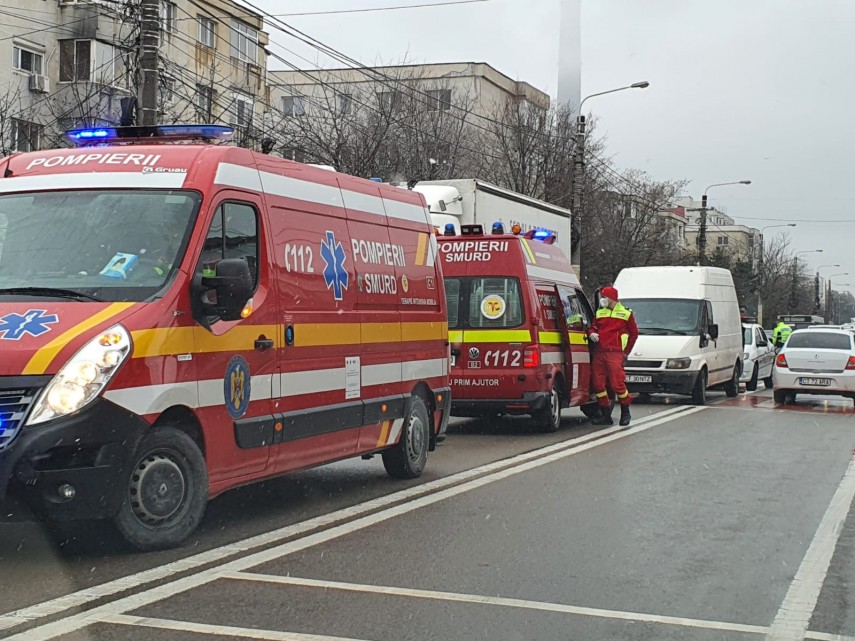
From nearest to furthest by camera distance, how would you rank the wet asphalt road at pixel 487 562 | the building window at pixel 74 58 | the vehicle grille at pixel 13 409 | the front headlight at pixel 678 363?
the wet asphalt road at pixel 487 562 → the vehicle grille at pixel 13 409 → the front headlight at pixel 678 363 → the building window at pixel 74 58

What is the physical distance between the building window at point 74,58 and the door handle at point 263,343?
2793cm

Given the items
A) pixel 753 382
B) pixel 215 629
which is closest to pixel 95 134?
pixel 215 629

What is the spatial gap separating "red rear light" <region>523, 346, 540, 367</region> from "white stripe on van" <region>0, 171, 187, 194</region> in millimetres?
7436

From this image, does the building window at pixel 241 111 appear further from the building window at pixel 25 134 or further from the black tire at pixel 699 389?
the black tire at pixel 699 389

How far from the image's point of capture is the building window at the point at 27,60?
3212cm

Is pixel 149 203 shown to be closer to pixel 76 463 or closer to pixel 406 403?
pixel 76 463

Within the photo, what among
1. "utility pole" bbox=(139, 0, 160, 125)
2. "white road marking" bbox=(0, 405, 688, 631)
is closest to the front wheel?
"white road marking" bbox=(0, 405, 688, 631)

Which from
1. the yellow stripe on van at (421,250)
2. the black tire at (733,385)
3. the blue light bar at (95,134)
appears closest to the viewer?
the blue light bar at (95,134)

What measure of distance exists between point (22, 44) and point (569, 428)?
23432 millimetres

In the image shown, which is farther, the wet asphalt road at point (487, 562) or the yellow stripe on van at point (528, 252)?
the yellow stripe on van at point (528, 252)

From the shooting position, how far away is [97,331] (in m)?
6.14

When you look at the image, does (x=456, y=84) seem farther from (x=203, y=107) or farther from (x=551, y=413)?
(x=551, y=413)

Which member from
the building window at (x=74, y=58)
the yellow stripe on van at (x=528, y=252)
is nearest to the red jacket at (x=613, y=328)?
the yellow stripe on van at (x=528, y=252)

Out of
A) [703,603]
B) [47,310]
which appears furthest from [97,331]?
[703,603]
